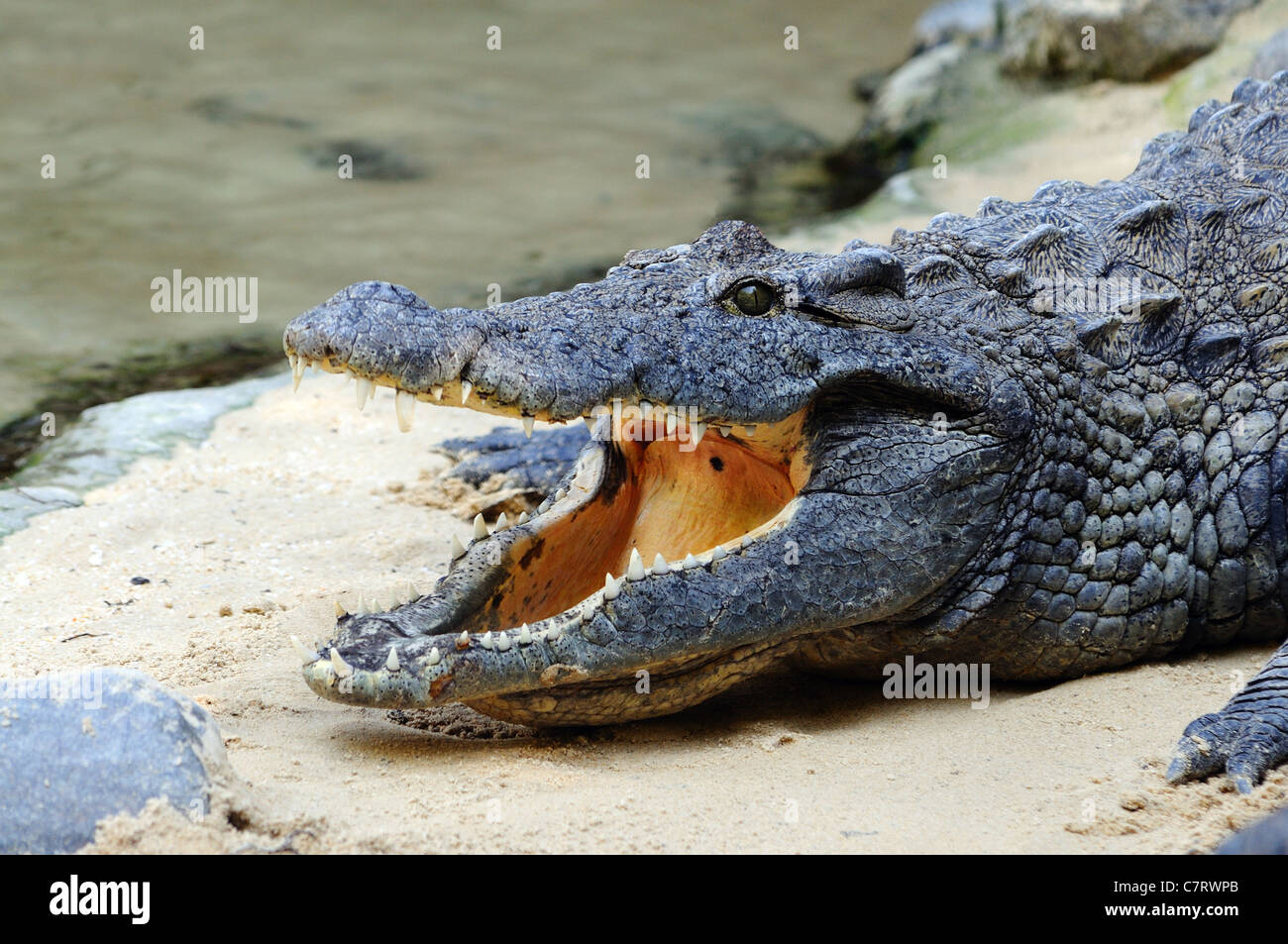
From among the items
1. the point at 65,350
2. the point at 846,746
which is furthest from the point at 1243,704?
the point at 65,350

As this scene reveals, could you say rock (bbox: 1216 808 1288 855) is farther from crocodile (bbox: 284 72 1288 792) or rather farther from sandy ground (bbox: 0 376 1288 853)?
crocodile (bbox: 284 72 1288 792)

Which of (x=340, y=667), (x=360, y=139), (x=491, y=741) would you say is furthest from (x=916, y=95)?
(x=340, y=667)

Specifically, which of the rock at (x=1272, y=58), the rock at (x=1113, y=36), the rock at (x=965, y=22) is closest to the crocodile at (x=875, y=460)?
the rock at (x=1272, y=58)

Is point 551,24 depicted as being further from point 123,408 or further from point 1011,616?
point 1011,616

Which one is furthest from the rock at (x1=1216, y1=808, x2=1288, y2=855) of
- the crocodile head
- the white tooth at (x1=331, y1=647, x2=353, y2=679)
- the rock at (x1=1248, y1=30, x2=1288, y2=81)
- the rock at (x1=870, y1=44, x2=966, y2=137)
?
the rock at (x1=870, y1=44, x2=966, y2=137)

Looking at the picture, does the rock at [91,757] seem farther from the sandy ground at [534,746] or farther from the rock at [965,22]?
the rock at [965,22]

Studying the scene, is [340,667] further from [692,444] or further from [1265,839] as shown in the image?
[1265,839]
